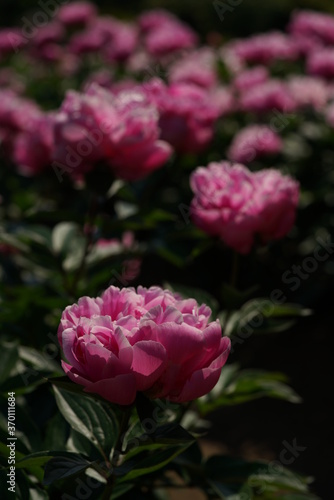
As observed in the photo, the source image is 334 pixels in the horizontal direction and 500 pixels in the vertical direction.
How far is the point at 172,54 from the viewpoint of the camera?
5129mm

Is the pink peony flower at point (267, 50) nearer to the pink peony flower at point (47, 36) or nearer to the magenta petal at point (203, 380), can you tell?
the pink peony flower at point (47, 36)

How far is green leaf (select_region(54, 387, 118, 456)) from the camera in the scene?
1.38 meters

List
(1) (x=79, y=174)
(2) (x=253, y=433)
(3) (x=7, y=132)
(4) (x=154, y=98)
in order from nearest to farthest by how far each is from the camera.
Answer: (1) (x=79, y=174)
(4) (x=154, y=98)
(2) (x=253, y=433)
(3) (x=7, y=132)

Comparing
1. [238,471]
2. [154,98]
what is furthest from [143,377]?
[154,98]

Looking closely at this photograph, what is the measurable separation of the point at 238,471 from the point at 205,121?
52.8 inches

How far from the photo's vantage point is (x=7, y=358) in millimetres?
1697

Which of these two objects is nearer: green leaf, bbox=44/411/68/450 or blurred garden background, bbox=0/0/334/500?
green leaf, bbox=44/411/68/450

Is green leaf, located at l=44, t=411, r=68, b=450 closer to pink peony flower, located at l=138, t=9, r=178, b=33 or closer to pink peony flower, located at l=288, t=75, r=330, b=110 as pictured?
pink peony flower, located at l=288, t=75, r=330, b=110

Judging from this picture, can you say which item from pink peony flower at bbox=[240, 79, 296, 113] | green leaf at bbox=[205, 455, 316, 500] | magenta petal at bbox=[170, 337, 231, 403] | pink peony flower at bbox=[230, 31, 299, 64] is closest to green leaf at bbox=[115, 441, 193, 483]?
magenta petal at bbox=[170, 337, 231, 403]

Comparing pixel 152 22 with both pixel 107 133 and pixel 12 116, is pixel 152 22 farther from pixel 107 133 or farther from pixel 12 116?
pixel 107 133

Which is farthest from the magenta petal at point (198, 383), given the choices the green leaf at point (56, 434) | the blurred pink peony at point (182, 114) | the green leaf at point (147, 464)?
the blurred pink peony at point (182, 114)

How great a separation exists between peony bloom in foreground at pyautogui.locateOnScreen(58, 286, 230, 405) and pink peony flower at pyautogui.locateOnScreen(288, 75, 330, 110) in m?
3.23

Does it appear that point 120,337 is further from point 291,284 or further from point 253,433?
point 291,284

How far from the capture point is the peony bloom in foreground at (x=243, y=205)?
1.73 metres
